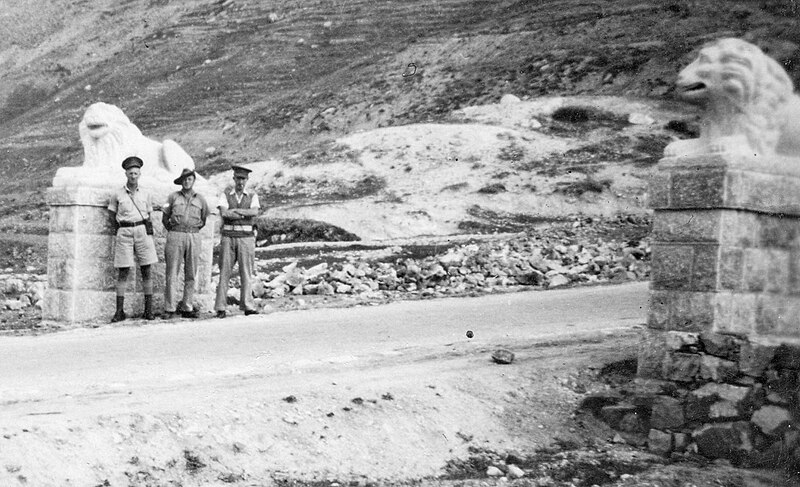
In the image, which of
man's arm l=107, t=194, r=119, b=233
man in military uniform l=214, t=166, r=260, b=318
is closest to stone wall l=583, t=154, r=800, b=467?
man in military uniform l=214, t=166, r=260, b=318

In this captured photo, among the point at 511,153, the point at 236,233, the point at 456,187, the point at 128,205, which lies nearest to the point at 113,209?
the point at 128,205

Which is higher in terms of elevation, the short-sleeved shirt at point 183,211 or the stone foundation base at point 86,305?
the short-sleeved shirt at point 183,211

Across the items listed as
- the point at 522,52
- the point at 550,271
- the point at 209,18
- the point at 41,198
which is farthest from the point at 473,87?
the point at 209,18

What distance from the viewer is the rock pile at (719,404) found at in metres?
6.99

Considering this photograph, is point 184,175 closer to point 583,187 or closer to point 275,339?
point 275,339

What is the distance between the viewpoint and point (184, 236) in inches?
454

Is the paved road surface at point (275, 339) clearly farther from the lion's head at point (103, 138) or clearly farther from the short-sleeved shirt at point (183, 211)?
the lion's head at point (103, 138)

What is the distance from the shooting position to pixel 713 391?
7.27 meters

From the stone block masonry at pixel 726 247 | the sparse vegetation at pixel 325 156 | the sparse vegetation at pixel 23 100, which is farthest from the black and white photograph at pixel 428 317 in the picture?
the sparse vegetation at pixel 23 100

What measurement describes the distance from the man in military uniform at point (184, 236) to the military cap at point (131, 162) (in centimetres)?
52

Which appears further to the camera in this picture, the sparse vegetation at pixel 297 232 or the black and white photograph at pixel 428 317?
the sparse vegetation at pixel 297 232

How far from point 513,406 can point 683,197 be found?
6.15 ft

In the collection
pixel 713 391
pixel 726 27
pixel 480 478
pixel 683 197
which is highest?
pixel 726 27

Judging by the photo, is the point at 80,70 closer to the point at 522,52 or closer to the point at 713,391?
the point at 522,52
